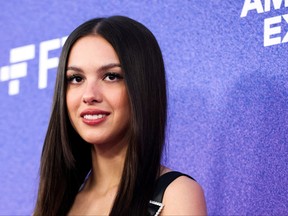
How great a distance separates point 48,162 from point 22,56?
599 mm

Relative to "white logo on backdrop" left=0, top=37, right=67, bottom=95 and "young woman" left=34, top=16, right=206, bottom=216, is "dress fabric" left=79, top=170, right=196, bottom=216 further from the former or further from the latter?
"white logo on backdrop" left=0, top=37, right=67, bottom=95

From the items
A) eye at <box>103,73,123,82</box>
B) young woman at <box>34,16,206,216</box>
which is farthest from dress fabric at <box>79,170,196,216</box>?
eye at <box>103,73,123,82</box>

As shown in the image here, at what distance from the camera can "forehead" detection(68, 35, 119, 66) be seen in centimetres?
178

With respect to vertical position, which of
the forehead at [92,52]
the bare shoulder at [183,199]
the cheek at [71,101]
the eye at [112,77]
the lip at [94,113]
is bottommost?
the bare shoulder at [183,199]

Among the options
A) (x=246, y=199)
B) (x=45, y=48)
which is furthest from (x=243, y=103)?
(x=45, y=48)

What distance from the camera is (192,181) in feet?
5.64

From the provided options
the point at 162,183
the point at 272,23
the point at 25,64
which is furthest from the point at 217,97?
the point at 25,64

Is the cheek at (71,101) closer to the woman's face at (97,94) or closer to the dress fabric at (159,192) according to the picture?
the woman's face at (97,94)

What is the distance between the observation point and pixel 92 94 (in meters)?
1.76

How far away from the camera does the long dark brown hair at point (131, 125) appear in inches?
68.0

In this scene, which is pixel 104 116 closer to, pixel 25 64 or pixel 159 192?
pixel 159 192

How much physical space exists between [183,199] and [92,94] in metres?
0.35

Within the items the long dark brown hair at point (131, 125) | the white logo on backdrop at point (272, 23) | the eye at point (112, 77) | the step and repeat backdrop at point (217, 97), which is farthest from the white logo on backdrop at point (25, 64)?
the white logo on backdrop at point (272, 23)

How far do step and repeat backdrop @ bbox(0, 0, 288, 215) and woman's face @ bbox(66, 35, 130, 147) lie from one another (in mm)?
290
